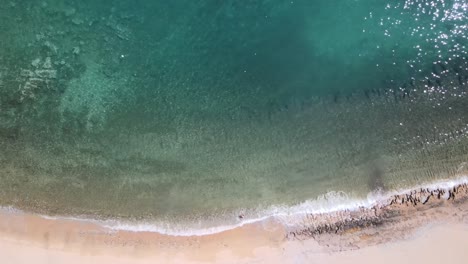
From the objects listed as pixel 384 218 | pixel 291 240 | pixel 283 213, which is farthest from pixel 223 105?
pixel 384 218

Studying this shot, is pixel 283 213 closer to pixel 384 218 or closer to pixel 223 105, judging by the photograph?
pixel 384 218

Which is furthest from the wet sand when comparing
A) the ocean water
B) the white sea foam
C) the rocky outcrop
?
the ocean water

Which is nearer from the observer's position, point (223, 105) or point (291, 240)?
point (291, 240)

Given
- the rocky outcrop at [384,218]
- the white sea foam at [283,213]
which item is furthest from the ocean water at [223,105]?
the rocky outcrop at [384,218]

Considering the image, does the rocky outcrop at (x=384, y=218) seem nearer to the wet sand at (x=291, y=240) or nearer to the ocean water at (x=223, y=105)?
the wet sand at (x=291, y=240)

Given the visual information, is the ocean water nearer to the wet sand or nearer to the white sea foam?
the white sea foam
